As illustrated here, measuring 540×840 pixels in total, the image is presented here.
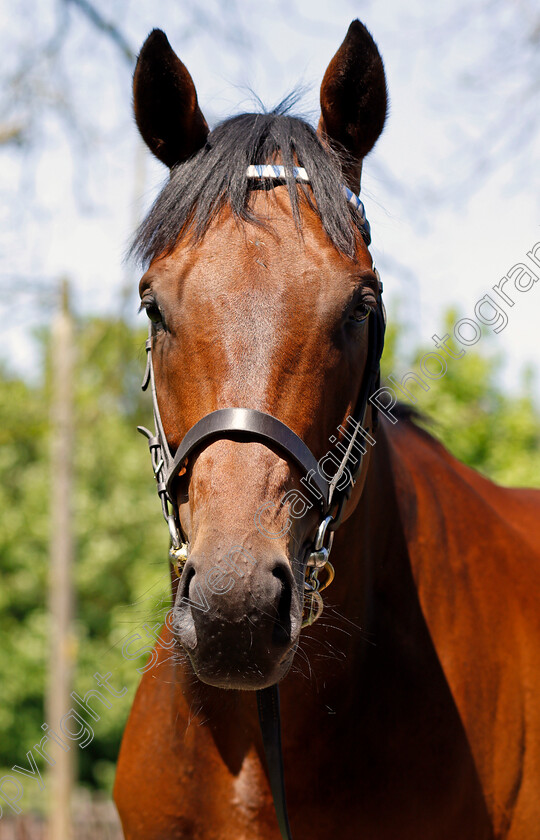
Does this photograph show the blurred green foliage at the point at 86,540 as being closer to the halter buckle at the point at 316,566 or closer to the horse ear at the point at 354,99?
the horse ear at the point at 354,99

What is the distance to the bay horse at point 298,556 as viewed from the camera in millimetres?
1917

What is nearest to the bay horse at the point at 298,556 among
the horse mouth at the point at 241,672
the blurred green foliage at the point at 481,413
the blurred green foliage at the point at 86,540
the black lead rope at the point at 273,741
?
the horse mouth at the point at 241,672

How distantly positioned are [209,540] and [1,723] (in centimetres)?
1826

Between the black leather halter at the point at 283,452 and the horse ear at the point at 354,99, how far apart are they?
0.36 metres

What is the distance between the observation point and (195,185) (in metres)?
2.41

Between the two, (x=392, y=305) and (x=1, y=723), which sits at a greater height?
(x=392, y=305)

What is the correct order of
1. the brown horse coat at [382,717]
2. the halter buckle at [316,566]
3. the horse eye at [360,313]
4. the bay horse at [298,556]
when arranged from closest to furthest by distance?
the bay horse at [298,556], the halter buckle at [316,566], the horse eye at [360,313], the brown horse coat at [382,717]

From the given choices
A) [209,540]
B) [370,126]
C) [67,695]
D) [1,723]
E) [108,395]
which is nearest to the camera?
[209,540]

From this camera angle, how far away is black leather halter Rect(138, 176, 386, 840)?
1.97 m

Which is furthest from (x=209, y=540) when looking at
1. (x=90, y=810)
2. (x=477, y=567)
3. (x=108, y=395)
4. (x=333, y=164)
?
(x=90, y=810)

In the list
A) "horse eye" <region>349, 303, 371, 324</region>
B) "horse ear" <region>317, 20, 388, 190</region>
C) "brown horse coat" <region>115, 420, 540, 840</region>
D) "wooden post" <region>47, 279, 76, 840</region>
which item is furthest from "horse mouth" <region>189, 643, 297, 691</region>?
"wooden post" <region>47, 279, 76, 840</region>

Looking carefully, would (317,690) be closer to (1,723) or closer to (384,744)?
(384,744)

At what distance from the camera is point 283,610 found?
1.83 meters

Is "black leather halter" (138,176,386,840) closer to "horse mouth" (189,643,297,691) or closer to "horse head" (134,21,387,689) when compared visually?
"horse head" (134,21,387,689)
